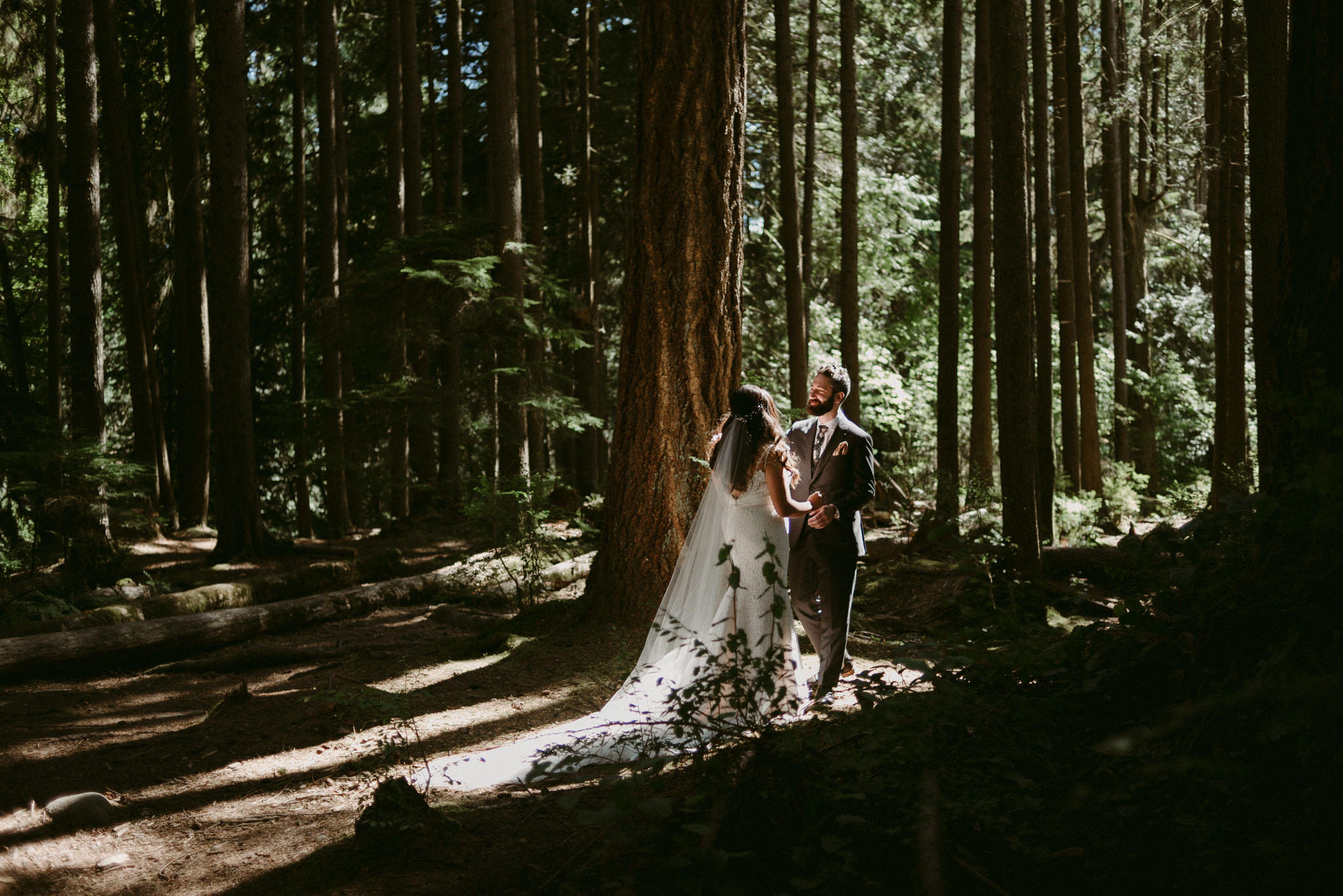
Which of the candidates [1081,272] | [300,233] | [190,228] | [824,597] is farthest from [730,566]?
[300,233]

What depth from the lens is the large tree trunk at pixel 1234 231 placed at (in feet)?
46.2

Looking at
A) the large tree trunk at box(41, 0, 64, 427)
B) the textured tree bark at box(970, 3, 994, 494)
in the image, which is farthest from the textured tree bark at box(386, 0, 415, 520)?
the textured tree bark at box(970, 3, 994, 494)

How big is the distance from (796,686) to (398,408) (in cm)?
1041

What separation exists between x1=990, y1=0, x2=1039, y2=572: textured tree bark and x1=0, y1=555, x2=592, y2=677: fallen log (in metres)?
5.46

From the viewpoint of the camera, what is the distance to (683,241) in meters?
7.43

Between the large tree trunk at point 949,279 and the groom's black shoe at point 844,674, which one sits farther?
the large tree trunk at point 949,279

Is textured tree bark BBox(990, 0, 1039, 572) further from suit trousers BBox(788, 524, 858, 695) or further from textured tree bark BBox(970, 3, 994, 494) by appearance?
suit trousers BBox(788, 524, 858, 695)

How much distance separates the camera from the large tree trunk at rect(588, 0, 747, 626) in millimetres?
7391

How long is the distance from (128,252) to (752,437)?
16150 millimetres

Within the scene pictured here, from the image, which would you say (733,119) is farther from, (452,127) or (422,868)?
(452,127)

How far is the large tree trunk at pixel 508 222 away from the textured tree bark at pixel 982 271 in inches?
300

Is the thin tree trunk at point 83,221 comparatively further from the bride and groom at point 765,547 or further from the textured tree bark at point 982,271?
the textured tree bark at point 982,271

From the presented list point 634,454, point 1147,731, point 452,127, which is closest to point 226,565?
point 634,454

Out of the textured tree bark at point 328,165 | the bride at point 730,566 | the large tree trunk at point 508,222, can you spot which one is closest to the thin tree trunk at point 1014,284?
the bride at point 730,566
